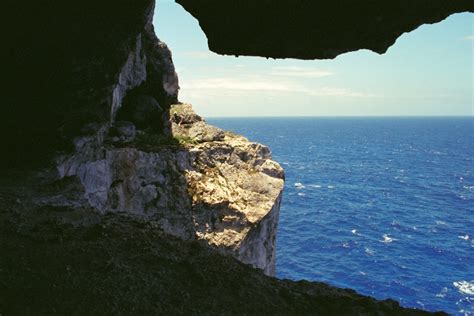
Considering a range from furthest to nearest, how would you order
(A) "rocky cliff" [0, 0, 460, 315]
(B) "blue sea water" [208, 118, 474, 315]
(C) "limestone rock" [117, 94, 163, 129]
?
1. (B) "blue sea water" [208, 118, 474, 315]
2. (C) "limestone rock" [117, 94, 163, 129]
3. (A) "rocky cliff" [0, 0, 460, 315]

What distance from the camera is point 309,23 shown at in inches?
555

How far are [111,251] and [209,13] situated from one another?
8869 millimetres

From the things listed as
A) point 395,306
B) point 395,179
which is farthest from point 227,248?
point 395,179

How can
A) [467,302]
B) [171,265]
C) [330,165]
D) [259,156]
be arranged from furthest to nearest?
[330,165] < [467,302] < [259,156] < [171,265]

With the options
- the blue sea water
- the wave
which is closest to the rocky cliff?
the blue sea water

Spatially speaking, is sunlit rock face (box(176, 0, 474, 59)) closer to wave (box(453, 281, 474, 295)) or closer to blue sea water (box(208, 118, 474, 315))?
blue sea water (box(208, 118, 474, 315))

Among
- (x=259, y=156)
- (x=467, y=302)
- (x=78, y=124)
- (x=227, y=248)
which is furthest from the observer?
(x=467, y=302)

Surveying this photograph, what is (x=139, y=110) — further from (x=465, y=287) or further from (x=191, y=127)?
(x=465, y=287)

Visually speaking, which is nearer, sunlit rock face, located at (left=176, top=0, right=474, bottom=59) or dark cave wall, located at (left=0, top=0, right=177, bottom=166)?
sunlit rock face, located at (left=176, top=0, right=474, bottom=59)

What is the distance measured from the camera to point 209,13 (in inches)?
576

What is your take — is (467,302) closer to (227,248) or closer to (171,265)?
(227,248)

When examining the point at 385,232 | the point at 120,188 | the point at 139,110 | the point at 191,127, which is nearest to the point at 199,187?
the point at 120,188

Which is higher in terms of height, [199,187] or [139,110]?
[139,110]

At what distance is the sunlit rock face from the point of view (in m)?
13.0
